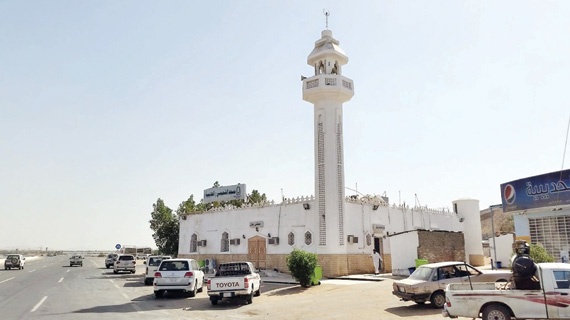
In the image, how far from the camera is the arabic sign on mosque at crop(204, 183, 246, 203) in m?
38.1

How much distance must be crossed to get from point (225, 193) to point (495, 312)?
30.7 metres

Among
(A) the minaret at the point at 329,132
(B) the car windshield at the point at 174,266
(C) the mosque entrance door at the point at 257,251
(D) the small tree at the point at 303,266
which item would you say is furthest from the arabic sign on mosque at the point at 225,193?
(B) the car windshield at the point at 174,266

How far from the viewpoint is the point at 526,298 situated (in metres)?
9.84

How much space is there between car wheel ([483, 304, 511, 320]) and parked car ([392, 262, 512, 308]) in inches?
151

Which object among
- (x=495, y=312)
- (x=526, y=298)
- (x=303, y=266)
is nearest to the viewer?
(x=526, y=298)

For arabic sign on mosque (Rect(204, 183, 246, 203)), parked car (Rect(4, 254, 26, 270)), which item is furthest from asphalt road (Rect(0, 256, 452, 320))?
parked car (Rect(4, 254, 26, 270))

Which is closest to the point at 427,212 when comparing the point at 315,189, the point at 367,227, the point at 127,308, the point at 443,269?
the point at 367,227

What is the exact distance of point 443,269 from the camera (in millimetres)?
14484

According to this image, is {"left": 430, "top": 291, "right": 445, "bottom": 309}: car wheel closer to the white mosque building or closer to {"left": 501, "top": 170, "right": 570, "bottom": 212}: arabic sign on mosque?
{"left": 501, "top": 170, "right": 570, "bottom": 212}: arabic sign on mosque

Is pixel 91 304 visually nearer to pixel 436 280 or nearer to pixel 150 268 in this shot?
pixel 150 268

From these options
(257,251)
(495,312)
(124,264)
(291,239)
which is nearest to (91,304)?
(495,312)

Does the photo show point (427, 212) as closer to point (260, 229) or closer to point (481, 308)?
point (260, 229)

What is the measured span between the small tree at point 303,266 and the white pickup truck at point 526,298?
1211 cm

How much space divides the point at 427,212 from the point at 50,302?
91.3 feet
